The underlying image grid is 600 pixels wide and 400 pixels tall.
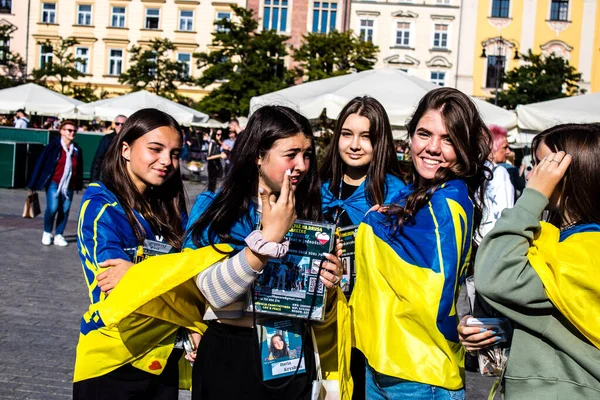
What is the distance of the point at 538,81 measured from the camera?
123ft

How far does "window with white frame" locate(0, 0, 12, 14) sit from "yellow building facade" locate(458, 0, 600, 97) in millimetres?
33173

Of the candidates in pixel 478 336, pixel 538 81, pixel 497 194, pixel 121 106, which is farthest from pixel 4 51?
pixel 478 336

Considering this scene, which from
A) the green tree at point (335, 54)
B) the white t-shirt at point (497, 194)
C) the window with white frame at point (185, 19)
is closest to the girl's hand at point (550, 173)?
the white t-shirt at point (497, 194)

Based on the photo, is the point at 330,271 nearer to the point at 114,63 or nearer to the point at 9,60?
the point at 9,60

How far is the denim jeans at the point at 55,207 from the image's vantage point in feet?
38.5

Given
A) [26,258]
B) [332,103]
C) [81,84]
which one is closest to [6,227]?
[26,258]

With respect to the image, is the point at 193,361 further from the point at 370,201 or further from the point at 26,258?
the point at 26,258

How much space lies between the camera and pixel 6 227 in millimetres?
13070

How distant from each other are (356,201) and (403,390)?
1.28 metres

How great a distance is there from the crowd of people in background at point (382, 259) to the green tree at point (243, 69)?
4026 cm

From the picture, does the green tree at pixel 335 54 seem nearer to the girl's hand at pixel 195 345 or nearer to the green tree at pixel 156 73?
the green tree at pixel 156 73

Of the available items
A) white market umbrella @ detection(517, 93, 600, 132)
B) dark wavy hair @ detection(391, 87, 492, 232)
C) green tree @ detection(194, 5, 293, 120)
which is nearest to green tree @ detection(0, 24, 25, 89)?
green tree @ detection(194, 5, 293, 120)

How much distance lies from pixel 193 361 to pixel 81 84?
55.2 meters

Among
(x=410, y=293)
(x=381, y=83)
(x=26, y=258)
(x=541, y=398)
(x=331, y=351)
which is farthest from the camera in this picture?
(x=381, y=83)
